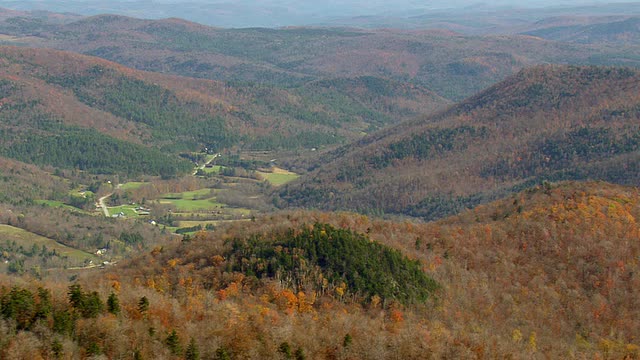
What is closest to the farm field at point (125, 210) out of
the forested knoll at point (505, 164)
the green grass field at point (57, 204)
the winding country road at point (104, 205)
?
the winding country road at point (104, 205)

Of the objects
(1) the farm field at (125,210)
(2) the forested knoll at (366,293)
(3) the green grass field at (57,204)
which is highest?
(2) the forested knoll at (366,293)

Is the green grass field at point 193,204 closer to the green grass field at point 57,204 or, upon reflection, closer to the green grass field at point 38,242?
the green grass field at point 57,204

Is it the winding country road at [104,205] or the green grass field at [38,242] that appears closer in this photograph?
the green grass field at [38,242]

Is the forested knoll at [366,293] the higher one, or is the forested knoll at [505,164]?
the forested knoll at [366,293]

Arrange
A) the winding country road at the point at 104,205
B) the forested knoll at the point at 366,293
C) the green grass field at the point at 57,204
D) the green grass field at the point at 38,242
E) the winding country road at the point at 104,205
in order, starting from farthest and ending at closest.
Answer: the green grass field at the point at 57,204 < the winding country road at the point at 104,205 < the winding country road at the point at 104,205 < the green grass field at the point at 38,242 < the forested knoll at the point at 366,293

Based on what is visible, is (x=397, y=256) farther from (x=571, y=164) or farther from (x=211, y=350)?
(x=571, y=164)

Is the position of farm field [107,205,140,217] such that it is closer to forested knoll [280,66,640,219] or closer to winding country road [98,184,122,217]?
winding country road [98,184,122,217]
